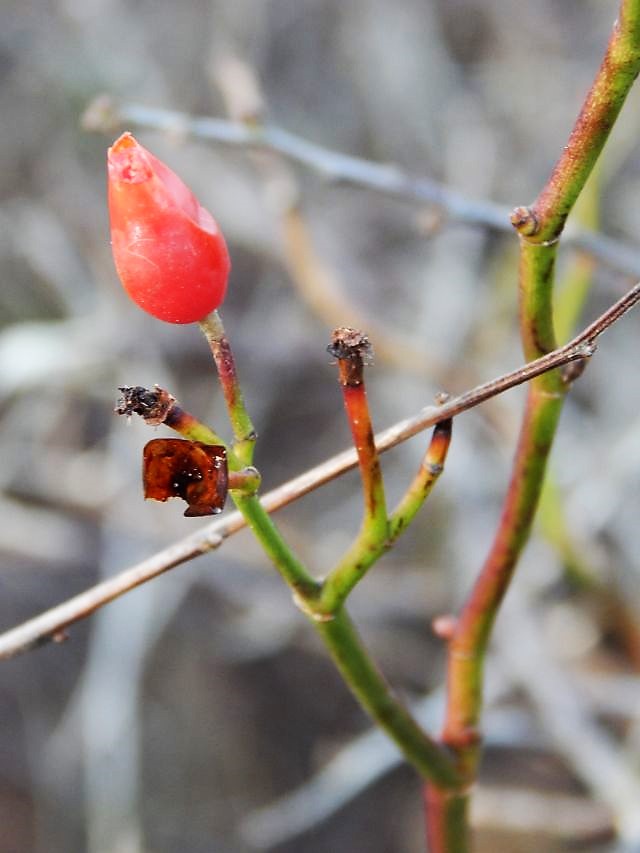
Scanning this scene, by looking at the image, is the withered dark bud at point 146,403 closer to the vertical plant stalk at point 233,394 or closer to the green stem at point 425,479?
the vertical plant stalk at point 233,394

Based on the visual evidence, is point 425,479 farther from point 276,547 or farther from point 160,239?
point 160,239

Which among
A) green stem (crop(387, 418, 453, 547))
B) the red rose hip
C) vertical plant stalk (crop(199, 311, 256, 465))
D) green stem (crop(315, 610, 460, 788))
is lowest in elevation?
green stem (crop(315, 610, 460, 788))

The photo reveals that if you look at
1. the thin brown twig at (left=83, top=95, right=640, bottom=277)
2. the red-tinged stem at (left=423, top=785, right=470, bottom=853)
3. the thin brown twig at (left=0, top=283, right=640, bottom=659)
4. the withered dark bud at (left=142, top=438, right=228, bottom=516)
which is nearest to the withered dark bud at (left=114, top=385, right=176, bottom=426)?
the withered dark bud at (left=142, top=438, right=228, bottom=516)

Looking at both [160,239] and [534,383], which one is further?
[534,383]

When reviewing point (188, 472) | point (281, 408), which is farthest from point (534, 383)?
point (281, 408)

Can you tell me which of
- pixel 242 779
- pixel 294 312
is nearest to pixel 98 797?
pixel 242 779

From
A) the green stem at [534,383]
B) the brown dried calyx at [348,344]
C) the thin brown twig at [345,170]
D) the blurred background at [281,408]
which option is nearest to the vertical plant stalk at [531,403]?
the green stem at [534,383]

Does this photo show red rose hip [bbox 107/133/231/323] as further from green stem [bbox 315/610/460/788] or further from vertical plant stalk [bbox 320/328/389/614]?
green stem [bbox 315/610/460/788]

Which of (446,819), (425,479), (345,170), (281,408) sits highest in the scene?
(281,408)
